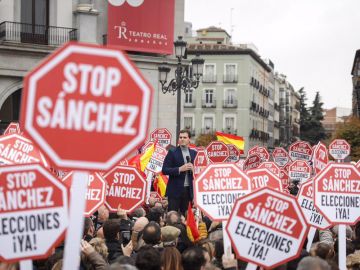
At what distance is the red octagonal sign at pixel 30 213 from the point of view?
183 inches

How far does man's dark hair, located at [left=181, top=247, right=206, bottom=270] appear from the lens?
5.62 m

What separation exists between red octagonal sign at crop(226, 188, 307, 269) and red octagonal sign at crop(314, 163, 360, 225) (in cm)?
222

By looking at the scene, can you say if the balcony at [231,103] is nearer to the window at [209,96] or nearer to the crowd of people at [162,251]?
the window at [209,96]

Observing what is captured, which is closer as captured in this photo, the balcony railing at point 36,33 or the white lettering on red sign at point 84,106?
the white lettering on red sign at point 84,106

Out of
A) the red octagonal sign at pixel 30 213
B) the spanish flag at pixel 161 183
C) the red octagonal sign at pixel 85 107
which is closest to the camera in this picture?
the red octagonal sign at pixel 85 107

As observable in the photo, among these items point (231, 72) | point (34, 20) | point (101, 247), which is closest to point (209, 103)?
point (231, 72)

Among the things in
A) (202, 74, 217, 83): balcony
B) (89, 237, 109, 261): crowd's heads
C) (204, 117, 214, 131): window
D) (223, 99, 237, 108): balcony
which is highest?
(202, 74, 217, 83): balcony

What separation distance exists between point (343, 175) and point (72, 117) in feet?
15.7

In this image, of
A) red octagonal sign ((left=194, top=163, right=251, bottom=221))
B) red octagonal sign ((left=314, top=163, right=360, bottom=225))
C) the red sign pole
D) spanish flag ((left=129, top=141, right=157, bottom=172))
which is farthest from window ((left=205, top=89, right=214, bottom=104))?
the red sign pole

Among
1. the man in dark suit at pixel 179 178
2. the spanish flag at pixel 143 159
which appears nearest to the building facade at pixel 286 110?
the spanish flag at pixel 143 159

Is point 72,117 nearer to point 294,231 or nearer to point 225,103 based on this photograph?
point 294,231

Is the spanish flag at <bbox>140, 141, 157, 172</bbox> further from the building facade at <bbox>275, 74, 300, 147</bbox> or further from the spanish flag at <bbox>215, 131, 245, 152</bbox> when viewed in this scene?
the building facade at <bbox>275, 74, 300, 147</bbox>

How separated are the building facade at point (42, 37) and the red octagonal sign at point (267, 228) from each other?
21568 mm

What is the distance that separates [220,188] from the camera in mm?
7762
